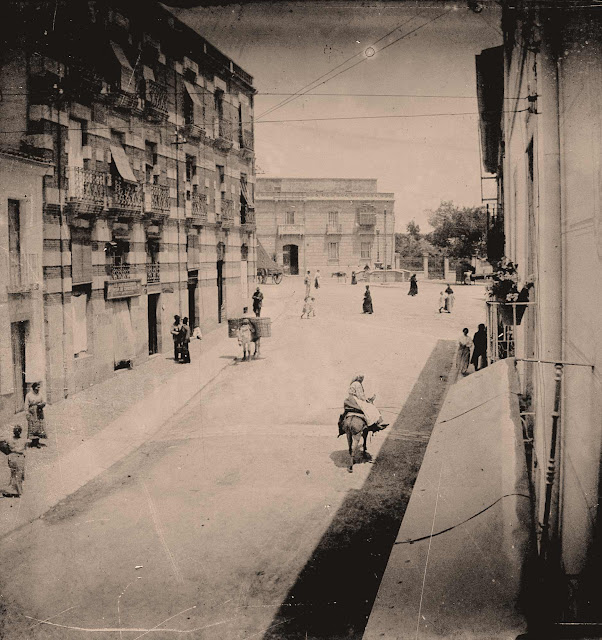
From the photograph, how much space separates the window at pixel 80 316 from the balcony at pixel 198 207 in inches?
242

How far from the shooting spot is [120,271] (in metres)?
16.6

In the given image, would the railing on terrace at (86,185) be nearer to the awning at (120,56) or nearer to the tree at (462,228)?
the awning at (120,56)

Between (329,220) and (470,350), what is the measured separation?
10.4 metres

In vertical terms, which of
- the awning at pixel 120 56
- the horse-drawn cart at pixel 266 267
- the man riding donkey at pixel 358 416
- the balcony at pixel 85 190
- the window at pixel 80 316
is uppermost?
the awning at pixel 120 56

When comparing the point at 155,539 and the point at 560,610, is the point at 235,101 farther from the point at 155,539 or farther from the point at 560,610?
the point at 560,610

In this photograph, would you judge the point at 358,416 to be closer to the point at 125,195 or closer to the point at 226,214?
the point at 125,195

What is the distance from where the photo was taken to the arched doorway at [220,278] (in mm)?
22719

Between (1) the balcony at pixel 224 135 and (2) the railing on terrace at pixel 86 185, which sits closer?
(2) the railing on terrace at pixel 86 185

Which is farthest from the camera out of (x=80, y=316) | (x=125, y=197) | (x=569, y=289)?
(x=125, y=197)

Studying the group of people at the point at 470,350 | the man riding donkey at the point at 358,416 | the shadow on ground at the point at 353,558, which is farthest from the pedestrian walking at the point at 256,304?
the man riding donkey at the point at 358,416

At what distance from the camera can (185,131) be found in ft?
62.0

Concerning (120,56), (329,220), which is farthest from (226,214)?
(120,56)

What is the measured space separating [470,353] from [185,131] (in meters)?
11.2

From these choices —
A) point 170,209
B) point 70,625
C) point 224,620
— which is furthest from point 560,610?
point 170,209
